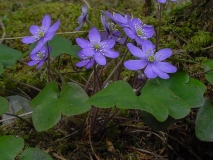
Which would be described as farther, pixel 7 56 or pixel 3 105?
pixel 7 56

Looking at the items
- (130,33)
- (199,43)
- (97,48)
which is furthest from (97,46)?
(199,43)

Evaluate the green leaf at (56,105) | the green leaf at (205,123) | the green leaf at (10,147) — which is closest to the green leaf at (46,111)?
the green leaf at (56,105)

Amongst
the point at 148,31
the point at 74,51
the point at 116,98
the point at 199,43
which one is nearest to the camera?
the point at 116,98

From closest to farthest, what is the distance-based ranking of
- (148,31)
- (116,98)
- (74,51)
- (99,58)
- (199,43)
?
(116,98) → (99,58) → (148,31) → (74,51) → (199,43)

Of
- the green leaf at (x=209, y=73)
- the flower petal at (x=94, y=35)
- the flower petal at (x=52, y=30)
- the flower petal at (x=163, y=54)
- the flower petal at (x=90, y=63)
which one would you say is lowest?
the green leaf at (x=209, y=73)

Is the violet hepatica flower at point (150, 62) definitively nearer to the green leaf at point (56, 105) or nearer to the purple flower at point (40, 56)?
the green leaf at point (56, 105)

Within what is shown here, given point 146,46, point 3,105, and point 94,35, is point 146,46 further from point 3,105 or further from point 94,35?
point 3,105

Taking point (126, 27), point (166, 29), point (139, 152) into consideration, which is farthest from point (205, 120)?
point (166, 29)
